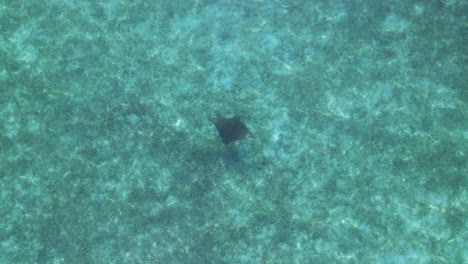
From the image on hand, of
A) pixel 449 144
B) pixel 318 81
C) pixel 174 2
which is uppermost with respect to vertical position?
pixel 174 2

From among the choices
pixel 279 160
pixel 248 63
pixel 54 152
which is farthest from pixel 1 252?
pixel 248 63

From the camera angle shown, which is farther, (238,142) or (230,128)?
(238,142)

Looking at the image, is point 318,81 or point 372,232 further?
point 318,81

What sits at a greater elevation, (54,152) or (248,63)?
(248,63)

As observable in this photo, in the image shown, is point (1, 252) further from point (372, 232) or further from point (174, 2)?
point (372, 232)

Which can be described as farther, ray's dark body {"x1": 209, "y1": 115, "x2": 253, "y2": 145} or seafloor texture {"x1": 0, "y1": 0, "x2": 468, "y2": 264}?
ray's dark body {"x1": 209, "y1": 115, "x2": 253, "y2": 145}

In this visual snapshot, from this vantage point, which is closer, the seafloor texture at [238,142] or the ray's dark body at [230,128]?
the seafloor texture at [238,142]

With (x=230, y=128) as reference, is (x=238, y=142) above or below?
below

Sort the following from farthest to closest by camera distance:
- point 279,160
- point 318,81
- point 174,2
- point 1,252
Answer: point 174,2, point 318,81, point 279,160, point 1,252
